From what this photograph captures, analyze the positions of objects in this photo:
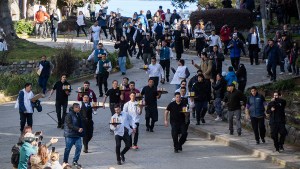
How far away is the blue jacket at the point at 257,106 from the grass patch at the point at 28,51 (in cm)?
1537

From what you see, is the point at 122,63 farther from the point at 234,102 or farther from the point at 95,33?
the point at 234,102

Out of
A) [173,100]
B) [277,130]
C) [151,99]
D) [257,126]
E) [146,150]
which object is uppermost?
[173,100]

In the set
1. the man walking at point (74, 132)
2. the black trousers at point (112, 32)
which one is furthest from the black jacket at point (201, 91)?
the black trousers at point (112, 32)

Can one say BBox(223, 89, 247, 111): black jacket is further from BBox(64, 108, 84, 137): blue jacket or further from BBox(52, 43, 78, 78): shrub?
BBox(52, 43, 78, 78): shrub

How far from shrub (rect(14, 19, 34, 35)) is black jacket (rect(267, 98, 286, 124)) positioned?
2920 cm

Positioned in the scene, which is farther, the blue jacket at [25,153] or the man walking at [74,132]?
the man walking at [74,132]

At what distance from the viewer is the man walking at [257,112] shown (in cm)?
2250

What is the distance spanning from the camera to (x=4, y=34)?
4175cm

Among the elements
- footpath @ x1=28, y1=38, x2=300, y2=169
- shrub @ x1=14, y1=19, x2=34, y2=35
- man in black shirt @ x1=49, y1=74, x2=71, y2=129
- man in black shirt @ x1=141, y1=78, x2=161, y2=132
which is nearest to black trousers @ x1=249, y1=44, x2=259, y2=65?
footpath @ x1=28, y1=38, x2=300, y2=169

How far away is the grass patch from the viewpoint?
1489 inches

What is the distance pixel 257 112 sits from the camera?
22.6 meters

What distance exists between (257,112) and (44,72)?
441 inches

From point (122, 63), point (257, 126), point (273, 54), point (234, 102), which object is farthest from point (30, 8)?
point (257, 126)

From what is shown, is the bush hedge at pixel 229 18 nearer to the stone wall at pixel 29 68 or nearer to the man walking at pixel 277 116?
the stone wall at pixel 29 68
